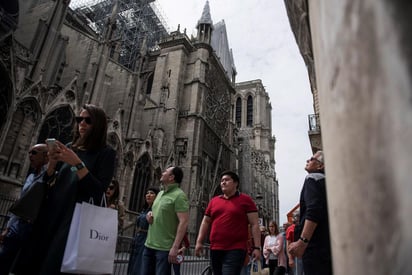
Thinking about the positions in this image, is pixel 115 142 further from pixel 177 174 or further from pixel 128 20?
pixel 128 20

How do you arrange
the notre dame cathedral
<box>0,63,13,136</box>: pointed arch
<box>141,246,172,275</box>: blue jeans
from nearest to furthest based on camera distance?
1. <box>141,246,172,275</box>: blue jeans
2. <box>0,63,13,136</box>: pointed arch
3. the notre dame cathedral

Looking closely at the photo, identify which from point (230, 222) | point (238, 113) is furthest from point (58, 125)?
point (238, 113)

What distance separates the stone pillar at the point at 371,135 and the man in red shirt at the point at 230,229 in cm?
264

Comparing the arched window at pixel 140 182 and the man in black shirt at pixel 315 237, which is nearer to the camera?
the man in black shirt at pixel 315 237

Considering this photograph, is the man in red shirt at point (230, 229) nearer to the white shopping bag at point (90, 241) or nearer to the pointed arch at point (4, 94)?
the white shopping bag at point (90, 241)

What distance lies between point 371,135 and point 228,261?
2.96 metres

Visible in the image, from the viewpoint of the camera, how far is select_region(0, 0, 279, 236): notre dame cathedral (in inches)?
442

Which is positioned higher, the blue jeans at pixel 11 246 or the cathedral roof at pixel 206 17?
the cathedral roof at pixel 206 17

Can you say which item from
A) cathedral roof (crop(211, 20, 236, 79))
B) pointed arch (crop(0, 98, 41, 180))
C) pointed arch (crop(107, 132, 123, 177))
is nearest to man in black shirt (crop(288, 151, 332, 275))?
pointed arch (crop(0, 98, 41, 180))

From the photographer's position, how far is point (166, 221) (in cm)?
336

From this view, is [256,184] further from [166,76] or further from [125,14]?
[125,14]

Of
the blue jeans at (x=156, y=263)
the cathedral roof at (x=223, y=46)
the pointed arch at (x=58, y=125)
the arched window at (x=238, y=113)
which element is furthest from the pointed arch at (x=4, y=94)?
the arched window at (x=238, y=113)

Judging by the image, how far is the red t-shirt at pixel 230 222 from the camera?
3.20 metres

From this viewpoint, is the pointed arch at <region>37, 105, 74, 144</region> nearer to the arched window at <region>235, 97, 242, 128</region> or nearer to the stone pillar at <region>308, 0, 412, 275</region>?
the stone pillar at <region>308, 0, 412, 275</region>
